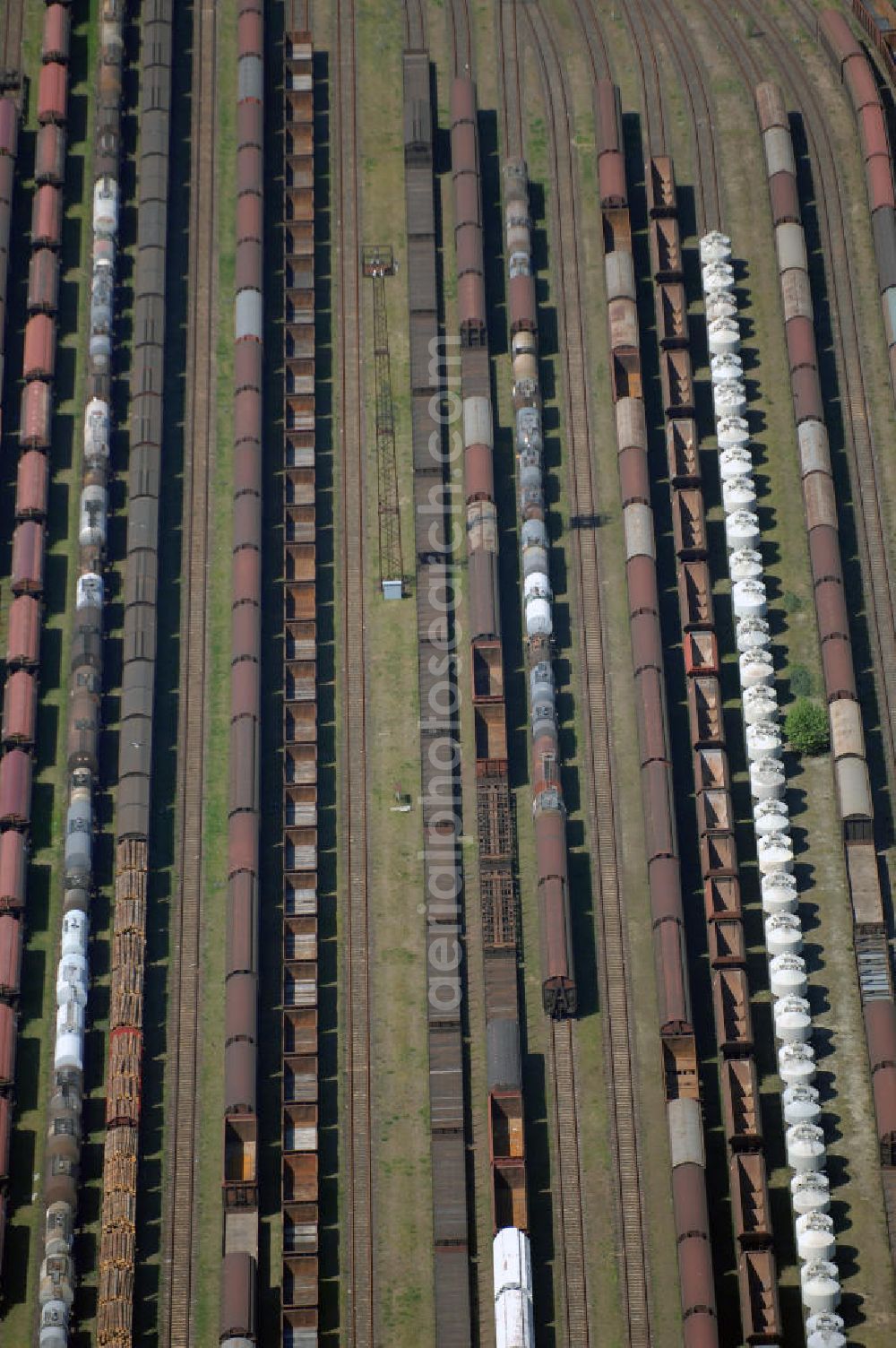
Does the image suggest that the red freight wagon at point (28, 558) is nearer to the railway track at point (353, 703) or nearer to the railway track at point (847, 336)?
the railway track at point (353, 703)

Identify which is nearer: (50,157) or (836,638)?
(836,638)

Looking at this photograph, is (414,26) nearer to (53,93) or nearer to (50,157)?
(53,93)

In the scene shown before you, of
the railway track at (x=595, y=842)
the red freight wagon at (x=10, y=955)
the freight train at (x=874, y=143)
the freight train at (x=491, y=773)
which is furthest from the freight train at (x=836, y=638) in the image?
the red freight wagon at (x=10, y=955)

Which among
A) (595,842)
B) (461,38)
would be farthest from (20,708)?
(461,38)

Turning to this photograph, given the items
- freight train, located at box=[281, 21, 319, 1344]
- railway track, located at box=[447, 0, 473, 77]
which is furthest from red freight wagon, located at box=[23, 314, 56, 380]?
railway track, located at box=[447, 0, 473, 77]

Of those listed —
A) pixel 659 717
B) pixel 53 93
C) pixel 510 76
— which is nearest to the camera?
pixel 659 717

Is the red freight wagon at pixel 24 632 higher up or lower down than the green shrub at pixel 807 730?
higher up

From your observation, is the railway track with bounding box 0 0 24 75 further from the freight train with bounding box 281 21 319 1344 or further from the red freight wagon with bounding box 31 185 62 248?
the freight train with bounding box 281 21 319 1344
